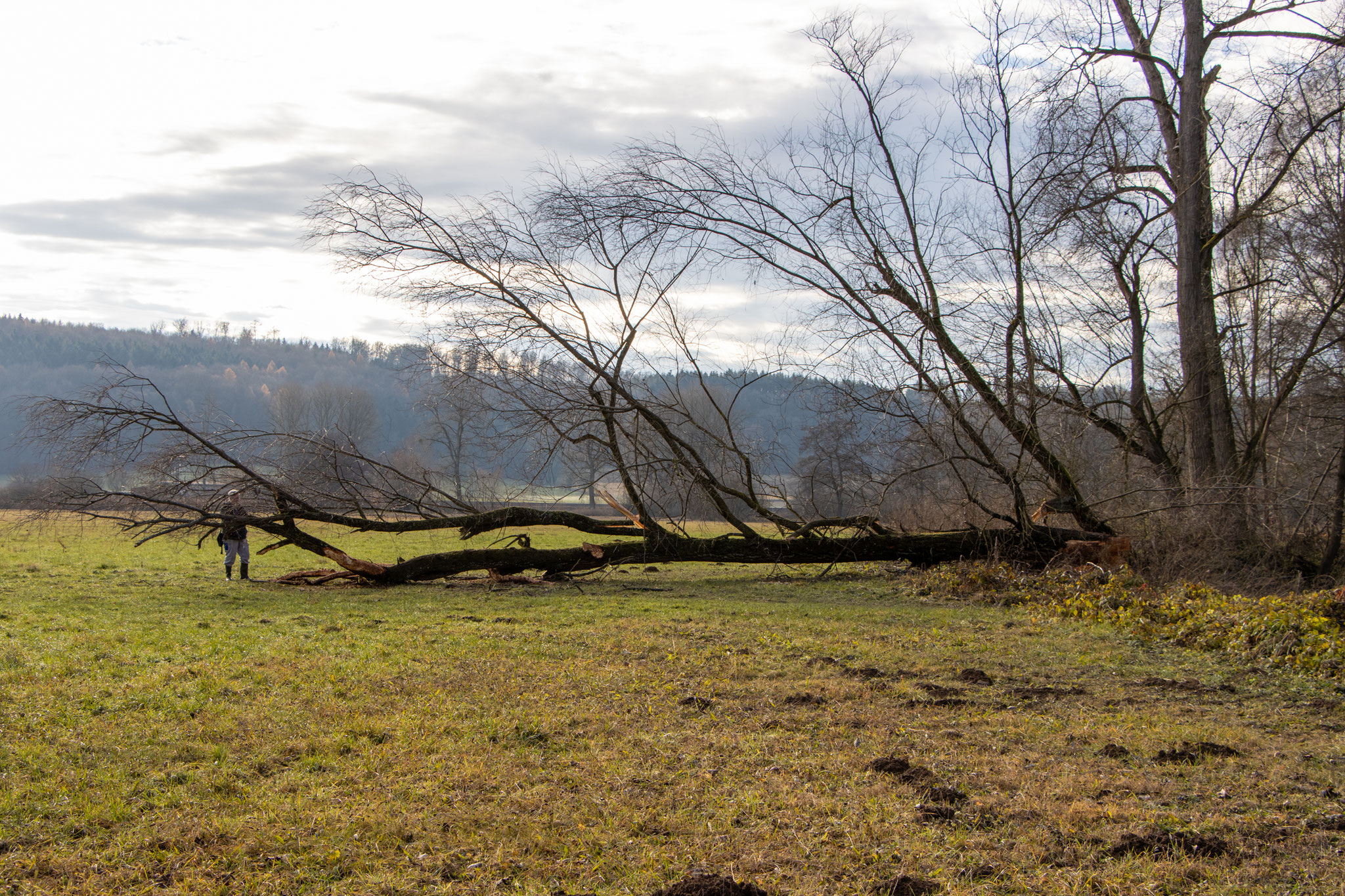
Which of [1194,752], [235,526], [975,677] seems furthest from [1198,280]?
[235,526]

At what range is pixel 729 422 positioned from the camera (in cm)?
1568

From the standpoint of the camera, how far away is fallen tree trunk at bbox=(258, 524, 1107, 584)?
1505 cm

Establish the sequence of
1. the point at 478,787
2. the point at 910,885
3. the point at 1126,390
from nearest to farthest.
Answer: the point at 910,885
the point at 478,787
the point at 1126,390

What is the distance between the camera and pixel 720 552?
16.0 meters

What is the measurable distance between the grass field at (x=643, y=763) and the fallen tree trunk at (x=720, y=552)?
221 inches

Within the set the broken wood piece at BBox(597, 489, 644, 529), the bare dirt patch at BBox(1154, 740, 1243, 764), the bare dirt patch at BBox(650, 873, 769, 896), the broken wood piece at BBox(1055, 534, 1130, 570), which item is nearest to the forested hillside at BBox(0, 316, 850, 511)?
the broken wood piece at BBox(597, 489, 644, 529)

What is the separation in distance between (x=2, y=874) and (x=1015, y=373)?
14.1 meters

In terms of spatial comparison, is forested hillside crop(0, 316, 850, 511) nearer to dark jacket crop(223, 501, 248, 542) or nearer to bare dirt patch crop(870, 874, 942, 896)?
dark jacket crop(223, 501, 248, 542)

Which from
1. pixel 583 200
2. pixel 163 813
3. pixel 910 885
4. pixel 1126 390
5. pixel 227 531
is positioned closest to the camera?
pixel 910 885

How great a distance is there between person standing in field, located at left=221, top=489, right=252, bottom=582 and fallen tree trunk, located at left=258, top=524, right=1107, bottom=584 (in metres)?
0.54

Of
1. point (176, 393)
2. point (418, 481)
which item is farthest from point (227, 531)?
point (176, 393)

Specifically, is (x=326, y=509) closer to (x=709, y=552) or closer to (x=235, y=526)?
(x=235, y=526)

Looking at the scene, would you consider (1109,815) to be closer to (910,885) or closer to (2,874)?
(910,885)

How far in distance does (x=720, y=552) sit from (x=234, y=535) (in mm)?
8780
